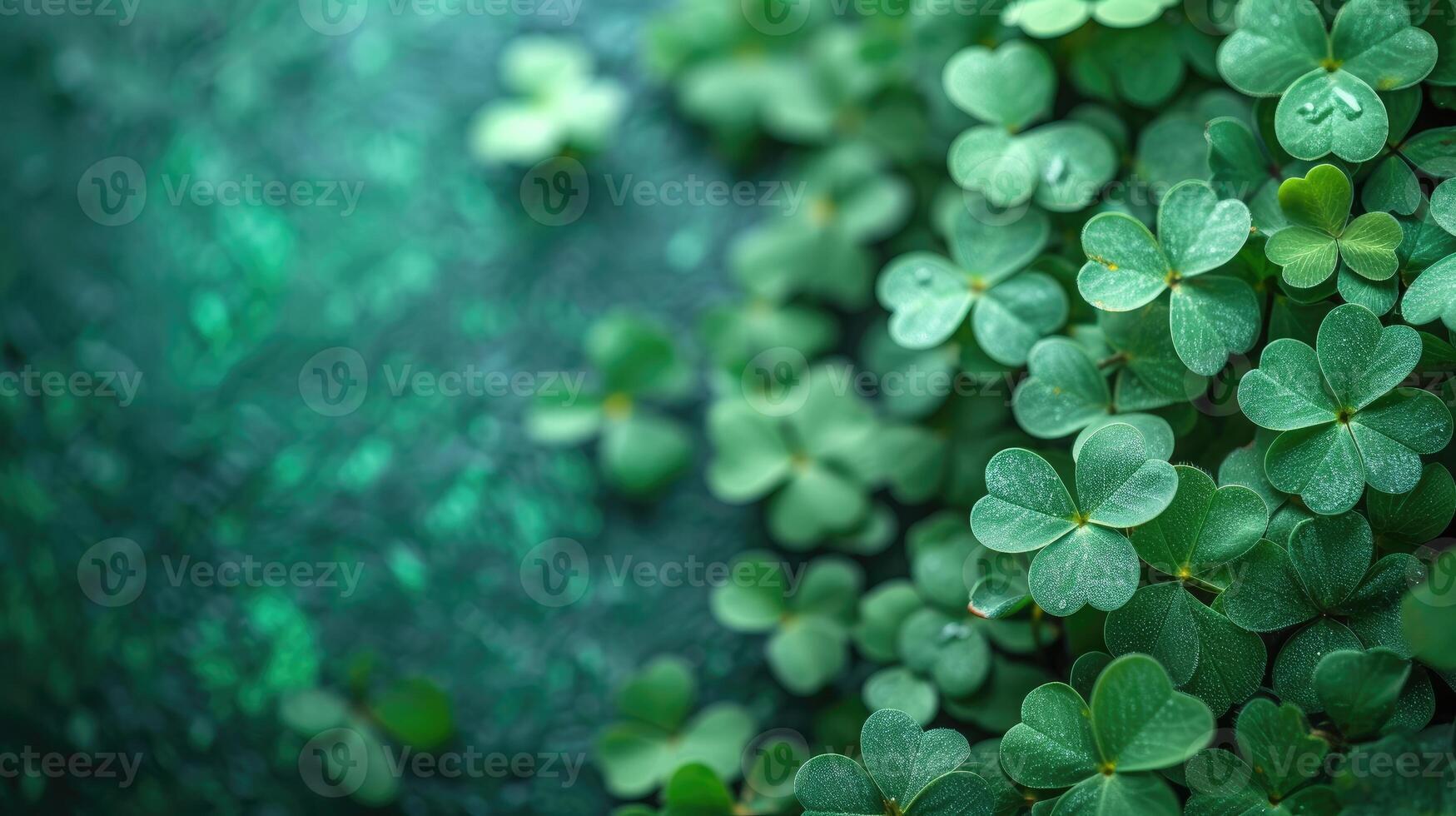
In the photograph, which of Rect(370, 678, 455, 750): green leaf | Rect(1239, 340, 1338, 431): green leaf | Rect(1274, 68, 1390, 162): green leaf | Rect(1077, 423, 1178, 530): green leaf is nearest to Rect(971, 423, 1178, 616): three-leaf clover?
Rect(1077, 423, 1178, 530): green leaf

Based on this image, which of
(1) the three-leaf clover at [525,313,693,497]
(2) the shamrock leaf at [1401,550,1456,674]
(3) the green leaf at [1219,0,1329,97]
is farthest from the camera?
(1) the three-leaf clover at [525,313,693,497]

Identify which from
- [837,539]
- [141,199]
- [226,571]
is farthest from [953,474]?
[141,199]

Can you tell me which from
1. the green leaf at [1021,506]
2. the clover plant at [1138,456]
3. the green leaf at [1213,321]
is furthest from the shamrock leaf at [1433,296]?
the green leaf at [1021,506]

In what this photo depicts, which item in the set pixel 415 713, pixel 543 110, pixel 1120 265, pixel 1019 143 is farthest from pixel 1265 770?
pixel 543 110

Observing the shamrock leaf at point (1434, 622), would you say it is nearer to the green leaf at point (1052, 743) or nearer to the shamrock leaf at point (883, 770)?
the green leaf at point (1052, 743)

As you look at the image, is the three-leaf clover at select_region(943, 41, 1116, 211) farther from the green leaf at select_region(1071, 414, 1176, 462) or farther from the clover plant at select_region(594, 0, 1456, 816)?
the green leaf at select_region(1071, 414, 1176, 462)
